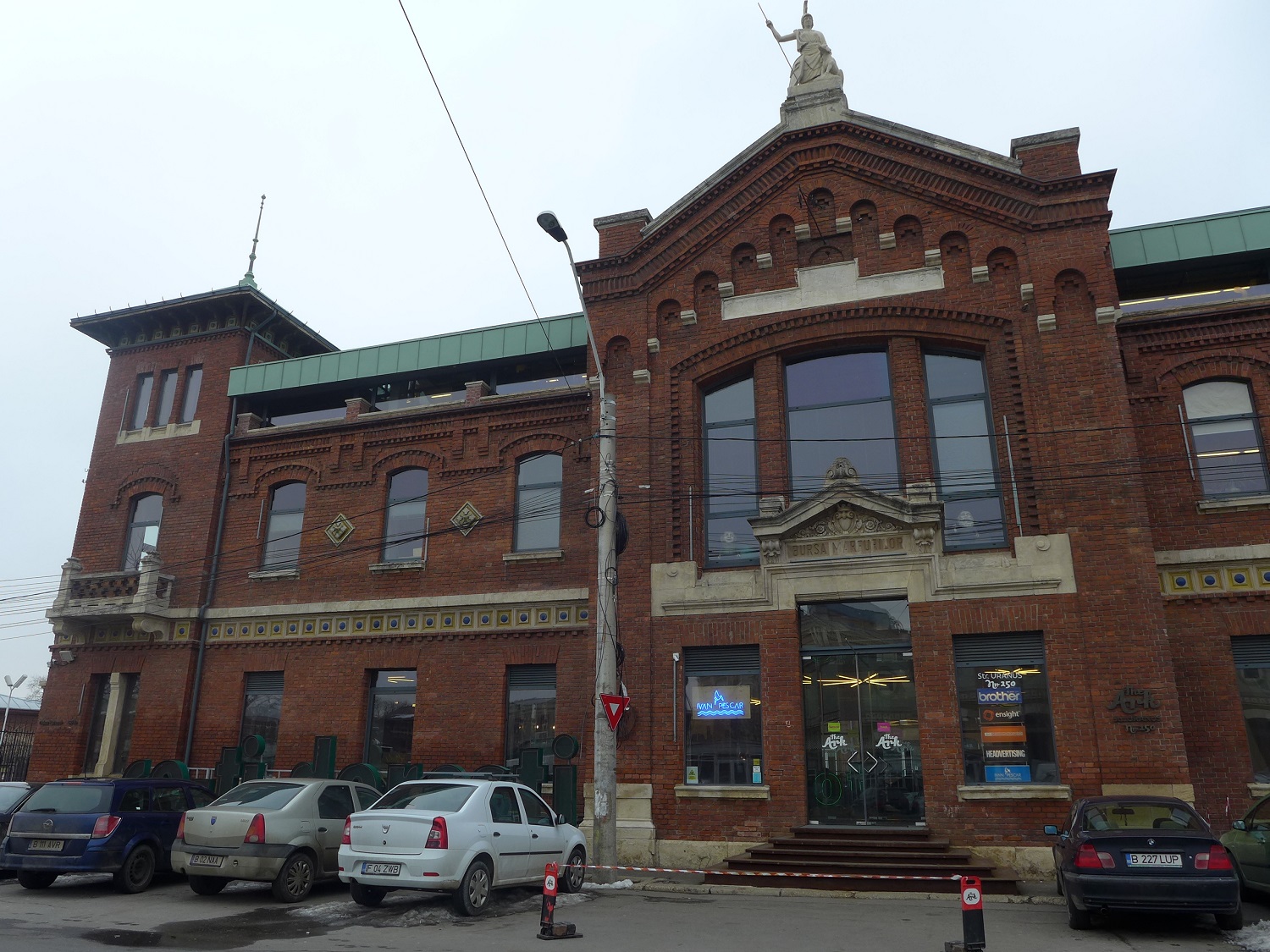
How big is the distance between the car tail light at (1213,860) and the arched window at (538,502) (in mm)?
12332

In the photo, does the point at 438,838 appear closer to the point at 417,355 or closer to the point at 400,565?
the point at 400,565

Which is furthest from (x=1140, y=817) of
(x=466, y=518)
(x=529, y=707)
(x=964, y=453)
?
(x=466, y=518)

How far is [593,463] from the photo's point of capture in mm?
18859

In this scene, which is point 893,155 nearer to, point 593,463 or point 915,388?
point 915,388

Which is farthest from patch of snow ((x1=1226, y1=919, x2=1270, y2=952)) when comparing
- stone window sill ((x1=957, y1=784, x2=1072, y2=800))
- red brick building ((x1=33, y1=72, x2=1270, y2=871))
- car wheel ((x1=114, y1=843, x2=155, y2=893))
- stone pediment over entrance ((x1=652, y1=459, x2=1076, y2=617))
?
car wheel ((x1=114, y1=843, x2=155, y2=893))

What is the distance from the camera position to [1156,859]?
9.70m

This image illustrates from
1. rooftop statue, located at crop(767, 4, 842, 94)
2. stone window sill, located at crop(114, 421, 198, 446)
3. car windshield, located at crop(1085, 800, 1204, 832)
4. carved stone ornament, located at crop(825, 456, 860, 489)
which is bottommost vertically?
car windshield, located at crop(1085, 800, 1204, 832)

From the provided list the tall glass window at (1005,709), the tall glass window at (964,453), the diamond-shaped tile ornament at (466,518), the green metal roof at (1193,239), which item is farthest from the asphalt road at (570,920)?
the green metal roof at (1193,239)

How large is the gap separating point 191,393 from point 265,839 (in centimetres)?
1534

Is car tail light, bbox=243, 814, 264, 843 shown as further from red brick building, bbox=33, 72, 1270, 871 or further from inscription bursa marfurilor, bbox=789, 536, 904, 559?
inscription bursa marfurilor, bbox=789, 536, 904, 559

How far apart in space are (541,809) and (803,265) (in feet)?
35.7

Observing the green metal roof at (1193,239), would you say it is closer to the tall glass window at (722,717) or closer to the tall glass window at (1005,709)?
the tall glass window at (1005,709)

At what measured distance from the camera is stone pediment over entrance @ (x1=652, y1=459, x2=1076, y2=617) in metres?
14.9

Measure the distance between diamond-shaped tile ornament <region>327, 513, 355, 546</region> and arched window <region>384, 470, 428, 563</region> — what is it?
0.90 meters
